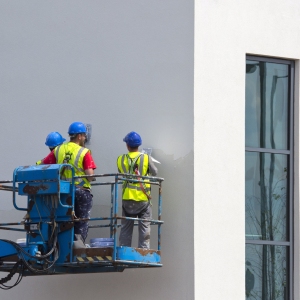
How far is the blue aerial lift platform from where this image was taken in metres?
14.0

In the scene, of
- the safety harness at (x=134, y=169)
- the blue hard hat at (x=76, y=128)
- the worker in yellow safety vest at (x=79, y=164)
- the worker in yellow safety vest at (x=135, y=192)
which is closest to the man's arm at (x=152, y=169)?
the worker in yellow safety vest at (x=135, y=192)

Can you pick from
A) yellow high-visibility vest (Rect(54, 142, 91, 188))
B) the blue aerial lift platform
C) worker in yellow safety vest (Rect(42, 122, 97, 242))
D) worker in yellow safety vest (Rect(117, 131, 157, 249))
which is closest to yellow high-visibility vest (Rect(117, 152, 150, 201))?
worker in yellow safety vest (Rect(117, 131, 157, 249))

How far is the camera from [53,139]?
15.5 metres

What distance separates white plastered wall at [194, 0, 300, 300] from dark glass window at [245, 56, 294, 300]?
0.73 ft

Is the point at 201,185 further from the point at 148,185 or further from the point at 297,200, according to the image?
the point at 297,200

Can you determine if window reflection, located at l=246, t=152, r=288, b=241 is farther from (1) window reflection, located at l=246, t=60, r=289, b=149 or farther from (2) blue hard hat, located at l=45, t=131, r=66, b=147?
(2) blue hard hat, located at l=45, t=131, r=66, b=147

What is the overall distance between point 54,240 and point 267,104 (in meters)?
4.21

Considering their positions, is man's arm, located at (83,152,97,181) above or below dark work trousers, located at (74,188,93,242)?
above

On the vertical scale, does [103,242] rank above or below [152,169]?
below

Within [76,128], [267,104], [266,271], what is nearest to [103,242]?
[76,128]

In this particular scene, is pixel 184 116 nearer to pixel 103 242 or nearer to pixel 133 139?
pixel 133 139

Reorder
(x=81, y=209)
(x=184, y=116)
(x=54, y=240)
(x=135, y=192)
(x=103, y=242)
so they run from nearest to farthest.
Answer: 1. (x=54, y=240)
2. (x=103, y=242)
3. (x=81, y=209)
4. (x=135, y=192)
5. (x=184, y=116)

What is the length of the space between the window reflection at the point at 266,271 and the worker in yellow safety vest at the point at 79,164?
273 centimetres

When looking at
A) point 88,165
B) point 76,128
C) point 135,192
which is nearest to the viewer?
point 88,165
